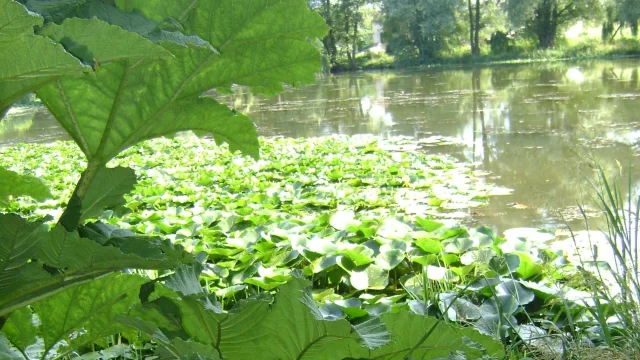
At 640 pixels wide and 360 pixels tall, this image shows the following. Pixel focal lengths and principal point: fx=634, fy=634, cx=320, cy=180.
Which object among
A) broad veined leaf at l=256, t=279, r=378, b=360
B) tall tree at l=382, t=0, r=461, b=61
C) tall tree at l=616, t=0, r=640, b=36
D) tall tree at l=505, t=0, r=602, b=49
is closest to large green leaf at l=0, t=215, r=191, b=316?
broad veined leaf at l=256, t=279, r=378, b=360

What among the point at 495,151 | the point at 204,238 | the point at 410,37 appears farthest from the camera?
the point at 410,37

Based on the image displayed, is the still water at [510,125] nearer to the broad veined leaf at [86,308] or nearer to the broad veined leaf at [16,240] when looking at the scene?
the broad veined leaf at [86,308]

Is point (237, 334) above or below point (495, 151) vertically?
above

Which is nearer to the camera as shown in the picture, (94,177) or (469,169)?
(94,177)

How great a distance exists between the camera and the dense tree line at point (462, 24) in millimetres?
24781

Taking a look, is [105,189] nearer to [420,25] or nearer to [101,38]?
[101,38]

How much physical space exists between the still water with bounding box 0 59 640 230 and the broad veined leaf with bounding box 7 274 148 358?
1053 mm

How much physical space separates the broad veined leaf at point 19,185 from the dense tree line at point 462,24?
25.1 m

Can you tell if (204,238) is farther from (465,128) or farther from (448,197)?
(465,128)

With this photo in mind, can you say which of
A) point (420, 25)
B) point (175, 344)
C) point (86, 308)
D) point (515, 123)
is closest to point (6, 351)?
point (86, 308)

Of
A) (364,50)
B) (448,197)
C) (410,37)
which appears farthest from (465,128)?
(364,50)

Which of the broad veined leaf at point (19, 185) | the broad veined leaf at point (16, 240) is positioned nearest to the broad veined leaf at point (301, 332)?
the broad veined leaf at point (16, 240)

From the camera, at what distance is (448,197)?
152 inches

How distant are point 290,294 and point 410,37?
29.4m
